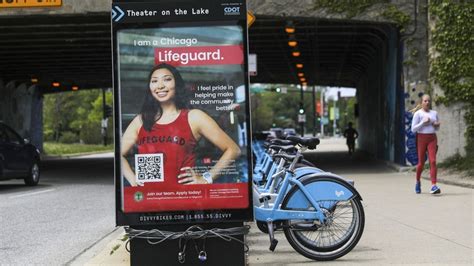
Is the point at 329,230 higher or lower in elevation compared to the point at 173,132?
lower

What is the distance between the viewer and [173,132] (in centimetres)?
524

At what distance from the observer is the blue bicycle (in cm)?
587

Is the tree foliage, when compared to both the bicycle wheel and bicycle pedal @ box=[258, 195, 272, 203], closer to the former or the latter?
the bicycle wheel

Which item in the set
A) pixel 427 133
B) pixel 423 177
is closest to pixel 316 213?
pixel 427 133

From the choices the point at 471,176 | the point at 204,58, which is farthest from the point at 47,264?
the point at 471,176

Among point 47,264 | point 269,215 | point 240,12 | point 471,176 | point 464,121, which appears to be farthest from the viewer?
point 464,121

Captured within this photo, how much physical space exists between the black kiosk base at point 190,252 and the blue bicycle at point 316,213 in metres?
0.51

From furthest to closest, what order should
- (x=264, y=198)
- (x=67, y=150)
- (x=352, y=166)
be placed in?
1. (x=67, y=150)
2. (x=352, y=166)
3. (x=264, y=198)

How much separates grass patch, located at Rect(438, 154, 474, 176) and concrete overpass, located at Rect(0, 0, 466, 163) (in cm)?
219

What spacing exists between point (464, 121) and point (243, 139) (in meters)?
11.5

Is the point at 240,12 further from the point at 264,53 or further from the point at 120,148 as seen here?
the point at 264,53

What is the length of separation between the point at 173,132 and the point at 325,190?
171 centimetres

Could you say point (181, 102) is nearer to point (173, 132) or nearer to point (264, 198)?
point (173, 132)

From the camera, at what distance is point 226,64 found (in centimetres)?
524
